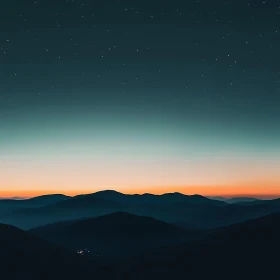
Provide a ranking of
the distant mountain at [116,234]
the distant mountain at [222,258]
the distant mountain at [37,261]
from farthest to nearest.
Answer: the distant mountain at [116,234] → the distant mountain at [222,258] → the distant mountain at [37,261]

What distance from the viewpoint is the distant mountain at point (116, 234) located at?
140m

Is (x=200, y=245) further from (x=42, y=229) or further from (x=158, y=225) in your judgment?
(x=42, y=229)

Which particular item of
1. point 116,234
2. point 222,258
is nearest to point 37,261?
point 222,258

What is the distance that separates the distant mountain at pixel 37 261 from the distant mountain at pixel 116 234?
4613cm

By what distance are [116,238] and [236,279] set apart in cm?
9243

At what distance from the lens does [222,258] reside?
252 feet

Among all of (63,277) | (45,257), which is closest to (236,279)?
(63,277)

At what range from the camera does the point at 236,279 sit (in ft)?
217

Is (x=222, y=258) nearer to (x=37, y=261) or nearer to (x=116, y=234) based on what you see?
(x=37, y=261)

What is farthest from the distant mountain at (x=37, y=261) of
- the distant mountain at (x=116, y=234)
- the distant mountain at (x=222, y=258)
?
the distant mountain at (x=116, y=234)

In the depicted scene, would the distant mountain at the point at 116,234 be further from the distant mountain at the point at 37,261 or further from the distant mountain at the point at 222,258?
the distant mountain at the point at 222,258

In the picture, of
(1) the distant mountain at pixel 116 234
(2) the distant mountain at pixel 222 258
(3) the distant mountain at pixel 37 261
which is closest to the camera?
(3) the distant mountain at pixel 37 261

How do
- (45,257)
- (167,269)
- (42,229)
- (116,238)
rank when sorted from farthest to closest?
1. (42,229)
2. (116,238)
3. (45,257)
4. (167,269)

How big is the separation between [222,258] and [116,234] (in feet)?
287
